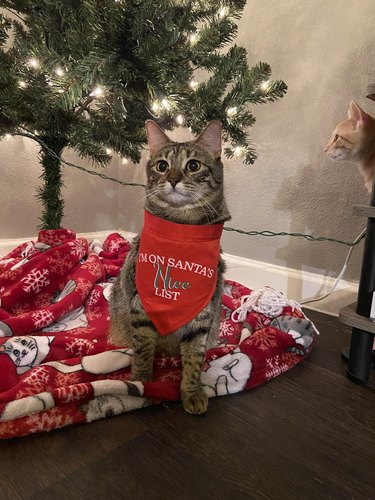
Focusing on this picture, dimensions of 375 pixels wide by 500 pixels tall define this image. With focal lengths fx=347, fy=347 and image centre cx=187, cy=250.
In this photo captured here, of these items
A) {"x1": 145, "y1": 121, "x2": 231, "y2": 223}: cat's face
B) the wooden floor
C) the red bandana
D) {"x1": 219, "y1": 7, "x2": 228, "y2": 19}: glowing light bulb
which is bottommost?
the wooden floor

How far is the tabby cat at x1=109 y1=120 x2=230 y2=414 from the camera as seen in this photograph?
908mm

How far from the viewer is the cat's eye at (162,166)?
0.97 m

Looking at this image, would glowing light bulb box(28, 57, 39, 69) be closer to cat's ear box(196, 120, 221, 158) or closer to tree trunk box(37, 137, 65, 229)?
tree trunk box(37, 137, 65, 229)

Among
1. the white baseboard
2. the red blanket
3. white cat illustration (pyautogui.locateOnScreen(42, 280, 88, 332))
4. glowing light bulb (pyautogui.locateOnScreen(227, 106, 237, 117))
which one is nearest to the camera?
the red blanket

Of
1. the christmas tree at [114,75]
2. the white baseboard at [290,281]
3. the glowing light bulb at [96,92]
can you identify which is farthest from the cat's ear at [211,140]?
the white baseboard at [290,281]

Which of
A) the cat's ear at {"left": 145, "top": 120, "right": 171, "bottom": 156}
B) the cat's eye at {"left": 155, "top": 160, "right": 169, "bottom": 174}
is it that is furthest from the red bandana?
the cat's ear at {"left": 145, "top": 120, "right": 171, "bottom": 156}

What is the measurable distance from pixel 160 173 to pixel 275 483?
0.77m

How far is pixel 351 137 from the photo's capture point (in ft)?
4.20

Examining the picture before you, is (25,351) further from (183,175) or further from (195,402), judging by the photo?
(183,175)

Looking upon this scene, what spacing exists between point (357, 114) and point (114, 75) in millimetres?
858

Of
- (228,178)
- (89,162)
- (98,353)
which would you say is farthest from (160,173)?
(89,162)

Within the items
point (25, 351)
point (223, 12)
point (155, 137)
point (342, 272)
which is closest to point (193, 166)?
point (155, 137)

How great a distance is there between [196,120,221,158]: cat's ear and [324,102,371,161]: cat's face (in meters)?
0.59

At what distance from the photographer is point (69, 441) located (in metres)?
0.74
